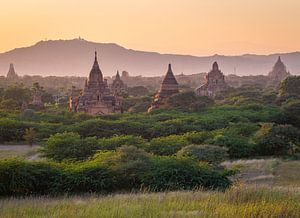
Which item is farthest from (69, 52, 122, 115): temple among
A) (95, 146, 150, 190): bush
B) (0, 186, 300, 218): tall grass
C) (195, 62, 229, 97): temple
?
(0, 186, 300, 218): tall grass

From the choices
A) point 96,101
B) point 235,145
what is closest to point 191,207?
point 235,145

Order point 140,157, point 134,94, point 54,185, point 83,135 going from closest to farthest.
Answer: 1. point 54,185
2. point 140,157
3. point 83,135
4. point 134,94

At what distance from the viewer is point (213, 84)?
232 ft

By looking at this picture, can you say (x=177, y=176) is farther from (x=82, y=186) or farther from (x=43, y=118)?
(x=43, y=118)

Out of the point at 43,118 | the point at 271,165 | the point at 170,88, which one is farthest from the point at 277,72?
the point at 271,165

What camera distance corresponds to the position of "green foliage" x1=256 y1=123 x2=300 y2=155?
2795 cm

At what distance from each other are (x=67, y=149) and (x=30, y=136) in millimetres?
9183

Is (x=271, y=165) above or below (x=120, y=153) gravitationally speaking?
below

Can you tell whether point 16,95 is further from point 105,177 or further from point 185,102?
point 105,177

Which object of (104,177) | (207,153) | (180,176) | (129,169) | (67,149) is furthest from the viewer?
(67,149)

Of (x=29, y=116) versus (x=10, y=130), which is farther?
(x=29, y=116)

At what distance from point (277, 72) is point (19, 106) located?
82745 mm

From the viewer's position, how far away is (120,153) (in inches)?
704

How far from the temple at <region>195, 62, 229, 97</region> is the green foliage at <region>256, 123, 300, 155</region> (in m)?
40.7
